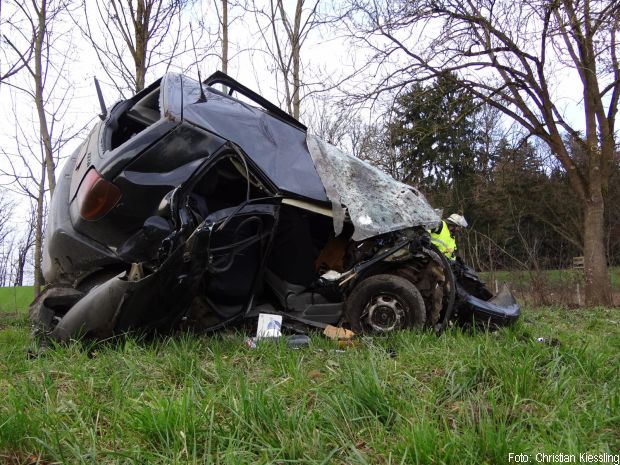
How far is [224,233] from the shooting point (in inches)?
121

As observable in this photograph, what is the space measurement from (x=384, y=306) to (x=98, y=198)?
1968 mm

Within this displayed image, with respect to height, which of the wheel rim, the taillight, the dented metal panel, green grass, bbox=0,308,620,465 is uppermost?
the dented metal panel

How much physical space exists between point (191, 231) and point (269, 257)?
819 millimetres

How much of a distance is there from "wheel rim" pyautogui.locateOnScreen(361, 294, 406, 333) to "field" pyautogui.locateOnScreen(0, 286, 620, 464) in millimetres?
631

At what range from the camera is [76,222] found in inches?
122

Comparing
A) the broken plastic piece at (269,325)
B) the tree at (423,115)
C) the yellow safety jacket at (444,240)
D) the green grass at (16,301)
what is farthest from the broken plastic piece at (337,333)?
the tree at (423,115)

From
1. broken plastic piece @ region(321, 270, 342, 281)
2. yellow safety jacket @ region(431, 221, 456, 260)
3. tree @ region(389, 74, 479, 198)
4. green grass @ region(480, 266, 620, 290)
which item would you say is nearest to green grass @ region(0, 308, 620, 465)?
broken plastic piece @ region(321, 270, 342, 281)

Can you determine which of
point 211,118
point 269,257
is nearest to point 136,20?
point 211,118

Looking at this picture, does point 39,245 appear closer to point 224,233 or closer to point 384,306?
point 224,233

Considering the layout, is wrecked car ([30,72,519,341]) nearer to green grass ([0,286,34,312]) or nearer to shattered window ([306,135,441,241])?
shattered window ([306,135,441,241])

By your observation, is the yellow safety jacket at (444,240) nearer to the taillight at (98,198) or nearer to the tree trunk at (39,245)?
the taillight at (98,198)

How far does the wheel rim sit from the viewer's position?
3303 mm

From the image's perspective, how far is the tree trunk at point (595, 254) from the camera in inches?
440

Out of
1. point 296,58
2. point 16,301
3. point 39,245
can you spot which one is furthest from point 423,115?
point 16,301
